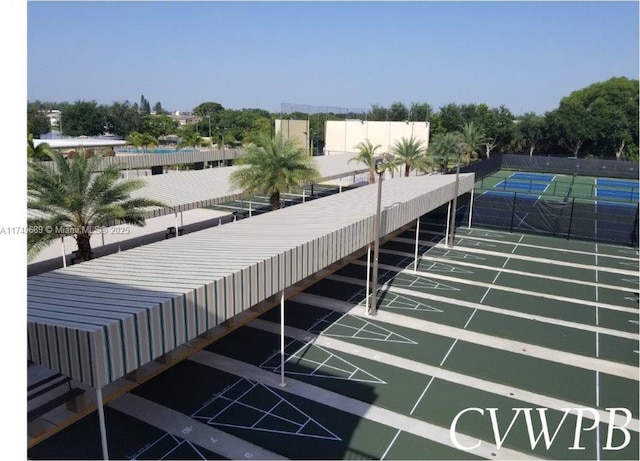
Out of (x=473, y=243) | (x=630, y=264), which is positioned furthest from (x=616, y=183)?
(x=473, y=243)

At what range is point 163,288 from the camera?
382 inches

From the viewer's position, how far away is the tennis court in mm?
10227

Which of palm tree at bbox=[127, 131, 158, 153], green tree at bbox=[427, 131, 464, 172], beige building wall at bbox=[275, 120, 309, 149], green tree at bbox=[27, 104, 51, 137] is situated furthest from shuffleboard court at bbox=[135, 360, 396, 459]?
green tree at bbox=[27, 104, 51, 137]

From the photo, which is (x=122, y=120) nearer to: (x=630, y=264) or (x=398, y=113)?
(x=398, y=113)

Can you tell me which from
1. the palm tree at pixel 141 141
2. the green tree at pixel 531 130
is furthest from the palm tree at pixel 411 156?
the green tree at pixel 531 130

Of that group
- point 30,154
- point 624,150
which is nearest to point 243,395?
point 30,154

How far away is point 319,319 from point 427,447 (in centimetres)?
683

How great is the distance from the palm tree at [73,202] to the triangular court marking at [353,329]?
23.3 ft

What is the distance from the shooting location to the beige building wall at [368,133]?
52.2 metres

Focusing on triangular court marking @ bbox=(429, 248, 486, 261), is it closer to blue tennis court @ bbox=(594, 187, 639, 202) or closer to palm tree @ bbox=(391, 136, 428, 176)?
palm tree @ bbox=(391, 136, 428, 176)

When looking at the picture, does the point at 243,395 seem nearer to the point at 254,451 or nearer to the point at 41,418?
the point at 254,451

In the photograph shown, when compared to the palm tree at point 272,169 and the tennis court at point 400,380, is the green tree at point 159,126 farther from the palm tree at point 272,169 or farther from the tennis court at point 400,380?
the tennis court at point 400,380

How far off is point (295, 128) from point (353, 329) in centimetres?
4153

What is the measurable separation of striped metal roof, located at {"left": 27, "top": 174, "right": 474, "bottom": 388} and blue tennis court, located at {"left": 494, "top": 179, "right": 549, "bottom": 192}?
121 ft
